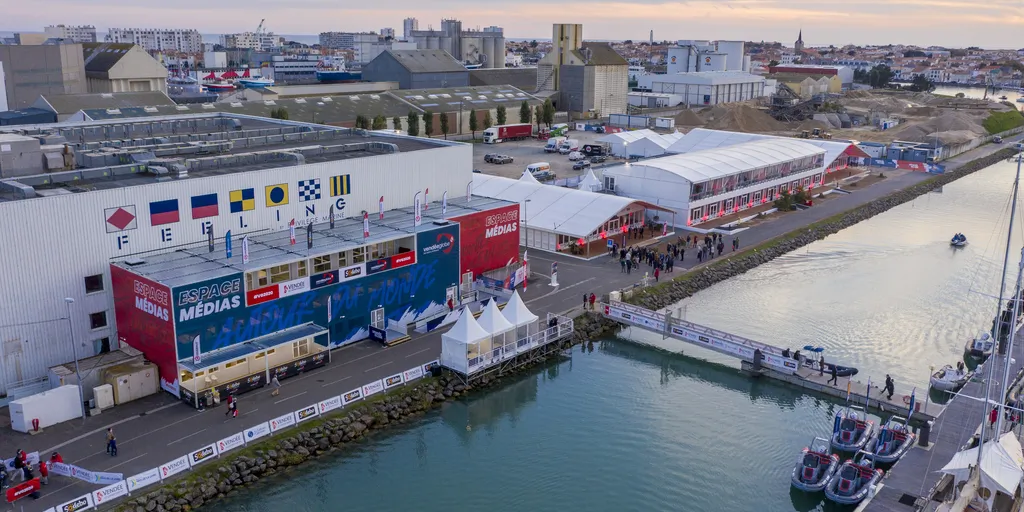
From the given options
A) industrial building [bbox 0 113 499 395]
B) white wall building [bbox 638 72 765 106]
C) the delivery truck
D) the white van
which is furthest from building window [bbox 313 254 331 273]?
white wall building [bbox 638 72 765 106]

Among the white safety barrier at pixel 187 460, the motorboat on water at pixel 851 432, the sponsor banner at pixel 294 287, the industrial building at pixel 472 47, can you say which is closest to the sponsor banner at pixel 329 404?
the white safety barrier at pixel 187 460

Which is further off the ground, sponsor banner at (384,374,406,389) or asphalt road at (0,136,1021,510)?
sponsor banner at (384,374,406,389)

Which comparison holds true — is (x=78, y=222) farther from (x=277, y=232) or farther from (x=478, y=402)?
(x=478, y=402)

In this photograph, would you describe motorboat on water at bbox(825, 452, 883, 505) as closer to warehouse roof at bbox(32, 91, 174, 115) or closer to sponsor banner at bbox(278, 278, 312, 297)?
sponsor banner at bbox(278, 278, 312, 297)

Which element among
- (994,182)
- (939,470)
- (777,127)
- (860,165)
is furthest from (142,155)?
(777,127)

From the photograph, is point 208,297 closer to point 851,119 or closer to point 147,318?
point 147,318

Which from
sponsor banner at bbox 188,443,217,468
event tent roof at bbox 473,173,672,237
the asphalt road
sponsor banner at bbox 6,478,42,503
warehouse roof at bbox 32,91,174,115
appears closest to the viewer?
sponsor banner at bbox 6,478,42,503
